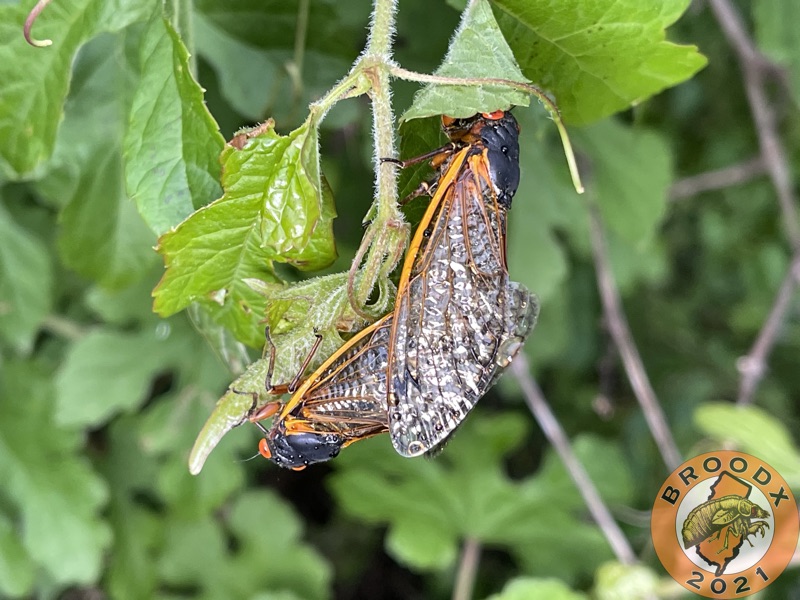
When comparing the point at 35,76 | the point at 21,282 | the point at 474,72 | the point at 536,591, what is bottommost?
the point at 536,591

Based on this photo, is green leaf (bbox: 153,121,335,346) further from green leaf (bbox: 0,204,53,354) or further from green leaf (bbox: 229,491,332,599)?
green leaf (bbox: 229,491,332,599)

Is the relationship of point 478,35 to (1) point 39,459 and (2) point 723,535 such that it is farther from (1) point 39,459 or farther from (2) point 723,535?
(1) point 39,459

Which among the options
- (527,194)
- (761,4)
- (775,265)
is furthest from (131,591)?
(775,265)

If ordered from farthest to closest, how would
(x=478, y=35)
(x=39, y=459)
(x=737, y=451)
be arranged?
(x=39, y=459)
(x=737, y=451)
(x=478, y=35)

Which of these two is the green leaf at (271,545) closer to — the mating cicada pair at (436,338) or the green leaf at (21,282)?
the green leaf at (21,282)

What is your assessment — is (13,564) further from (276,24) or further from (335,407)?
(276,24)

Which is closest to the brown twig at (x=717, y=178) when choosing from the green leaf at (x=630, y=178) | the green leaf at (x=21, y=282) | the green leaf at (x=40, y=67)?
the green leaf at (x=630, y=178)

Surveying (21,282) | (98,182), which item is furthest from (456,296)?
(21,282)
